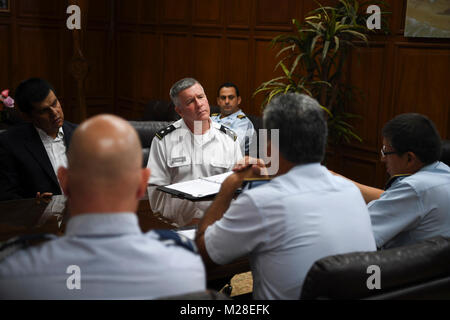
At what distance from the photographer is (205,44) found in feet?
22.9

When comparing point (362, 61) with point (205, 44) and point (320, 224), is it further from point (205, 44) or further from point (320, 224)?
point (320, 224)

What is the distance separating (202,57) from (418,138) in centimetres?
512

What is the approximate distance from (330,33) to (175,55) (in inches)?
132

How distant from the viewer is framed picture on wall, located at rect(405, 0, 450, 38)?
4.45m

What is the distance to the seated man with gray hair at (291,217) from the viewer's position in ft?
5.36

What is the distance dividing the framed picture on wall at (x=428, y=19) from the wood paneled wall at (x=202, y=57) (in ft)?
0.30

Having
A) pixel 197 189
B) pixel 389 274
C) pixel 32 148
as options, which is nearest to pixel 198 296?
pixel 389 274

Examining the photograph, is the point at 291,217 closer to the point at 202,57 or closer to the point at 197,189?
the point at 197,189

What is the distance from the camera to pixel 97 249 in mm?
1230

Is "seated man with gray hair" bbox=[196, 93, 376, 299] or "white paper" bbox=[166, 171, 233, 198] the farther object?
"white paper" bbox=[166, 171, 233, 198]

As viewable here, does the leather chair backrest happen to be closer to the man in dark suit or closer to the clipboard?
the clipboard

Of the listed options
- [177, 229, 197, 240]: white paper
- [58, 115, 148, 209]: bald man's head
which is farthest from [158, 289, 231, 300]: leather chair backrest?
[177, 229, 197, 240]: white paper

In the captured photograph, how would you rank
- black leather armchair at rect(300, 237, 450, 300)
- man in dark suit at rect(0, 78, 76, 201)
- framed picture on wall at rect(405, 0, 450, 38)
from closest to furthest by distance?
black leather armchair at rect(300, 237, 450, 300), man in dark suit at rect(0, 78, 76, 201), framed picture on wall at rect(405, 0, 450, 38)

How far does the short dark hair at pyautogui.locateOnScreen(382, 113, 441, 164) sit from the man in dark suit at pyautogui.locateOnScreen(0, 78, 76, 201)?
168 centimetres
